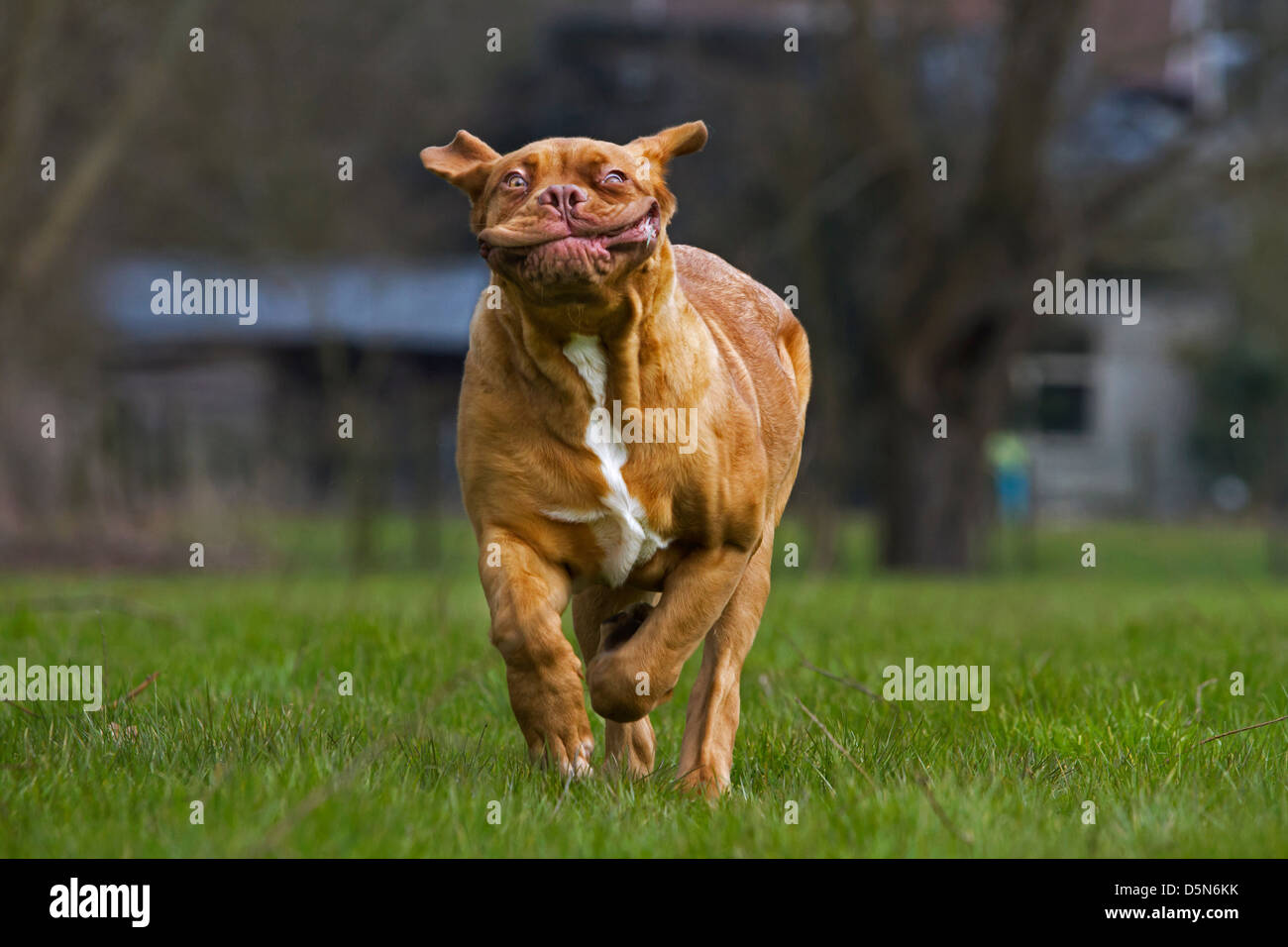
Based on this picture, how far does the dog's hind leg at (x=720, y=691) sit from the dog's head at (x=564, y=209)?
1130 millimetres

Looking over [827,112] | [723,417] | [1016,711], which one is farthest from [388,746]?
[827,112]

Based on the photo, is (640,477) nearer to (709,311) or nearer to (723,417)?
(723,417)

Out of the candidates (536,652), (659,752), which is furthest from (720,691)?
(536,652)

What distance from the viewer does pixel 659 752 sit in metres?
4.54

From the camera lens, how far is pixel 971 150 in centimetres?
1641

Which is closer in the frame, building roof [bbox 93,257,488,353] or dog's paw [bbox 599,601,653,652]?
dog's paw [bbox 599,601,653,652]

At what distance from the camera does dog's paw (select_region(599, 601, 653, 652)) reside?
4047 millimetres

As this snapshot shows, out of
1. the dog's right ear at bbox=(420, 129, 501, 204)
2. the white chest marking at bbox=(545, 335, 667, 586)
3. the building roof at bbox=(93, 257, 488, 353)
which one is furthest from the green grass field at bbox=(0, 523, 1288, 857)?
the building roof at bbox=(93, 257, 488, 353)

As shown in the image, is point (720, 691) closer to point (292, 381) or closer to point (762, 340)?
point (762, 340)

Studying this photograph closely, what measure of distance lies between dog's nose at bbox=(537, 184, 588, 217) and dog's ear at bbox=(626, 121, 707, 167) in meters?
0.48

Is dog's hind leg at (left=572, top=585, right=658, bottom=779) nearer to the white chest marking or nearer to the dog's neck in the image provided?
the white chest marking

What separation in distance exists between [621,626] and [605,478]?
20.8 inches

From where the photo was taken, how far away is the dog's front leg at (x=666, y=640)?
3.79 m
